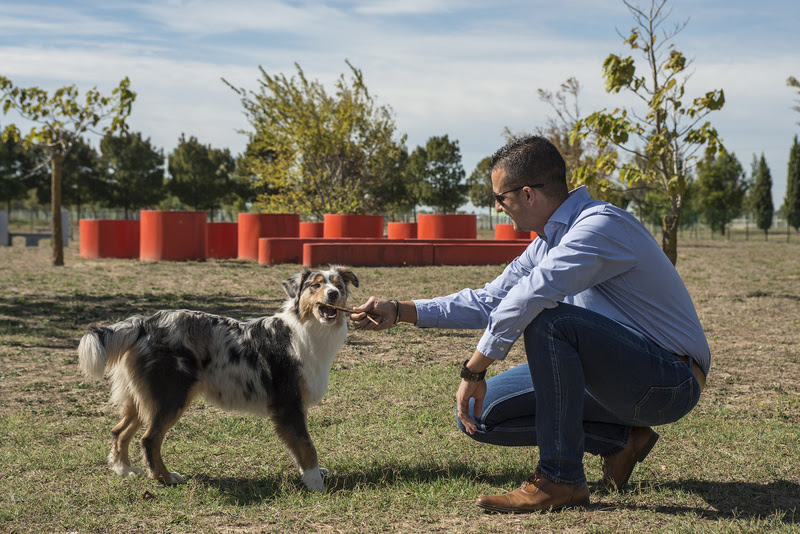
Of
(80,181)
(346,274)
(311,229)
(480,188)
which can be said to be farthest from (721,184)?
(346,274)

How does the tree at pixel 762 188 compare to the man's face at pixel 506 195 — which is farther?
the tree at pixel 762 188

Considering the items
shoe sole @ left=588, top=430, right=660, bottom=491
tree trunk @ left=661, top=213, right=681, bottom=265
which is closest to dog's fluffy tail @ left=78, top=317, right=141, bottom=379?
shoe sole @ left=588, top=430, right=660, bottom=491

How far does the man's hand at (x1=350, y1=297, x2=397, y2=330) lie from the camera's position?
3787 millimetres

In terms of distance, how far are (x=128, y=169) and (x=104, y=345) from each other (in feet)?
185

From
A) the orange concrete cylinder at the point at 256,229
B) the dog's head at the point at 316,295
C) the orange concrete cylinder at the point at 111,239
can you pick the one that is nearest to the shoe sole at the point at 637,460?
the dog's head at the point at 316,295

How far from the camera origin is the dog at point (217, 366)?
3988mm

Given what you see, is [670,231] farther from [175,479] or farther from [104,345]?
[104,345]

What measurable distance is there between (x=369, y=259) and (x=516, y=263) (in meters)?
14.2

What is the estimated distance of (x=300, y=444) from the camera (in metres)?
3.97

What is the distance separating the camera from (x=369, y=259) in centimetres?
1802

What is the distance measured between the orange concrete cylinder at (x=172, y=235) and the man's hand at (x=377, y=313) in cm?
1756

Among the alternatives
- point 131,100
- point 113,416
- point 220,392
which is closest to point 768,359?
point 220,392

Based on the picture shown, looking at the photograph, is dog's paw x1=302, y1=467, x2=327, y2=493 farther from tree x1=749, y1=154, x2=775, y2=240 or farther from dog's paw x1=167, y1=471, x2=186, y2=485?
tree x1=749, y1=154, x2=775, y2=240

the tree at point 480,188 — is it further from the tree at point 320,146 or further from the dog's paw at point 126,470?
the dog's paw at point 126,470
